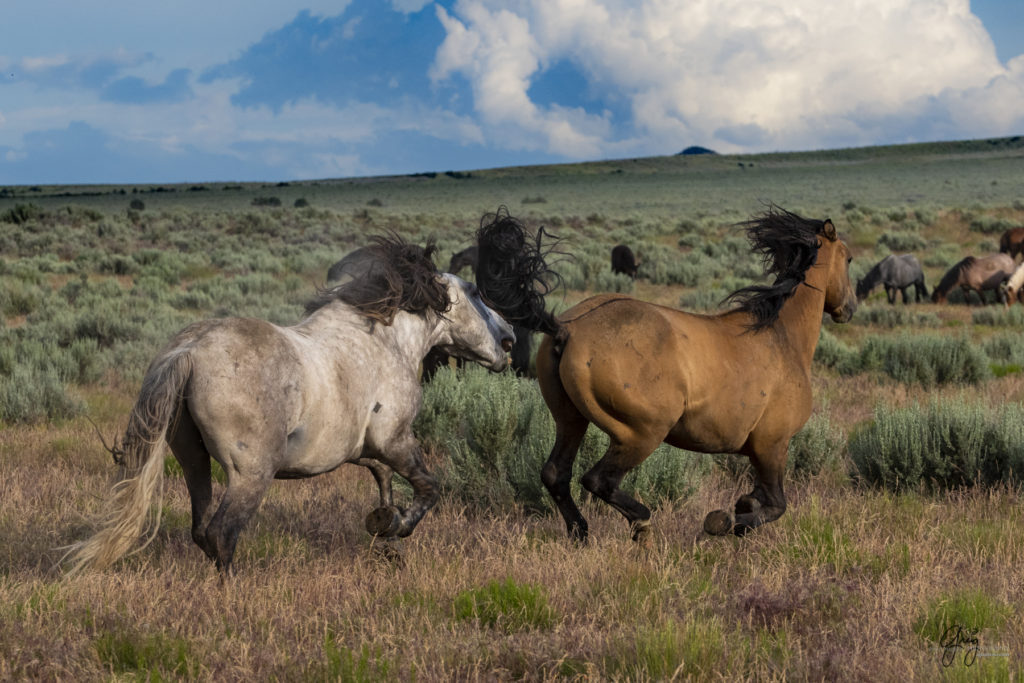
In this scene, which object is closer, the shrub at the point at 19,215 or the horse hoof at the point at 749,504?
the horse hoof at the point at 749,504

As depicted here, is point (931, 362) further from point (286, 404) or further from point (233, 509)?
point (233, 509)

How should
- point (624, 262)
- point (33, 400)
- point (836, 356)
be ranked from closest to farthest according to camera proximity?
point (33, 400)
point (836, 356)
point (624, 262)

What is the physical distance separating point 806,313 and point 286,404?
3254 mm

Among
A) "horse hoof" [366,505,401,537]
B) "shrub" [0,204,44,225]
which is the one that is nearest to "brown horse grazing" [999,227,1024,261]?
"horse hoof" [366,505,401,537]

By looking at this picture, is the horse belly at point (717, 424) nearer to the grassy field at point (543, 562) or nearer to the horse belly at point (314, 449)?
the grassy field at point (543, 562)

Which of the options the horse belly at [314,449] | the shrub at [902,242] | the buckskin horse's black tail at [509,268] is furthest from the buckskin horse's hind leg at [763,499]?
the shrub at [902,242]

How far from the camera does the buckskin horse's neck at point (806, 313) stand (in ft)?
18.6

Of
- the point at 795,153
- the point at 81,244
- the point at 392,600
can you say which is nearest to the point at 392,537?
the point at 392,600

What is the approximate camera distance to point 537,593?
4336 mm

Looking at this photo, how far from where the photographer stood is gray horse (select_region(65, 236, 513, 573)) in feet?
13.9

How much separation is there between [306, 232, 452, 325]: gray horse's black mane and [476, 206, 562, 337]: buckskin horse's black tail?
282 millimetres

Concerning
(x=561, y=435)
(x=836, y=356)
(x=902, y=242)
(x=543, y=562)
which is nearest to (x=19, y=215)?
(x=902, y=242)

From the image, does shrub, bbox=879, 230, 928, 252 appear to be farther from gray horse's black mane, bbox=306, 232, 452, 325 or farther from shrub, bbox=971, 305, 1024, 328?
gray horse's black mane, bbox=306, 232, 452, 325

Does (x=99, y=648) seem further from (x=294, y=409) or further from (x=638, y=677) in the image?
(x=638, y=677)
